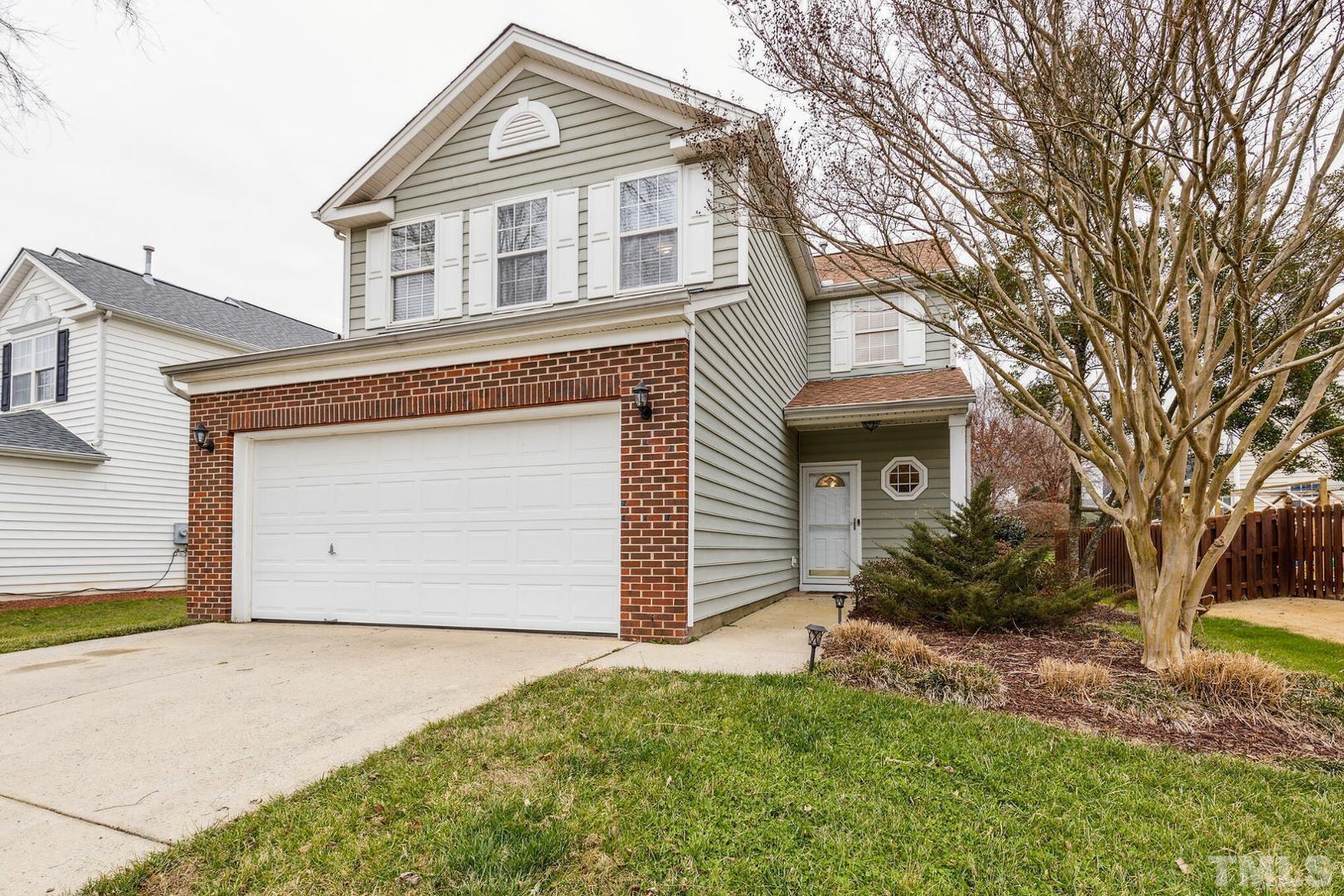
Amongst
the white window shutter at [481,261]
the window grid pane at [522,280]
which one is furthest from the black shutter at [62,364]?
the window grid pane at [522,280]

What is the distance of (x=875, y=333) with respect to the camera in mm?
12047

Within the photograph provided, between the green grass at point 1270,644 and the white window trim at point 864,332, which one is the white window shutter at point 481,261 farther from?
the green grass at point 1270,644

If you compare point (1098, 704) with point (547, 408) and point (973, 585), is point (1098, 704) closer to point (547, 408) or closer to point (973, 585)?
point (973, 585)

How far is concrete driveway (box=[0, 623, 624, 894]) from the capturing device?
2547 millimetres

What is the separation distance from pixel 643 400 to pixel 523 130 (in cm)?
530

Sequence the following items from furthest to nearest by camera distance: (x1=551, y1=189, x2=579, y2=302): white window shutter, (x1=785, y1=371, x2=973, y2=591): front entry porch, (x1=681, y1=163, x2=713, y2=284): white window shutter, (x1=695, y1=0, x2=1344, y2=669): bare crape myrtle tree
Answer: (x1=785, y1=371, x2=973, y2=591): front entry porch < (x1=551, y1=189, x2=579, y2=302): white window shutter < (x1=681, y1=163, x2=713, y2=284): white window shutter < (x1=695, y1=0, x2=1344, y2=669): bare crape myrtle tree

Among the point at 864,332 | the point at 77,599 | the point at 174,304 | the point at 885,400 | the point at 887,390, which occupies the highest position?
the point at 174,304

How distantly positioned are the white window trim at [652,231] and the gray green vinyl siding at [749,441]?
88 cm

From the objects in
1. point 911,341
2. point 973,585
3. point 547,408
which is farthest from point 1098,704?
point 911,341

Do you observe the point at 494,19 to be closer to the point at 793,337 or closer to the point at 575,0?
the point at 575,0

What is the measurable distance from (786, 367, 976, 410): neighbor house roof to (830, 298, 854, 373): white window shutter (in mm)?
560

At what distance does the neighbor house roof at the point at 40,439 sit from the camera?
11750 millimetres

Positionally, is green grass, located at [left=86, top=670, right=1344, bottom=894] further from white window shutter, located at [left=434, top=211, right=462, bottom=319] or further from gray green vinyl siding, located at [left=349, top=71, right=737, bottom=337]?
white window shutter, located at [left=434, top=211, right=462, bottom=319]

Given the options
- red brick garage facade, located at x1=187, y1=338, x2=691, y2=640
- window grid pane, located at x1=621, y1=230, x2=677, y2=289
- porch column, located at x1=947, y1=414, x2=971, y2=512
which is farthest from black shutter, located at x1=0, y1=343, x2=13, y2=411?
porch column, located at x1=947, y1=414, x2=971, y2=512
